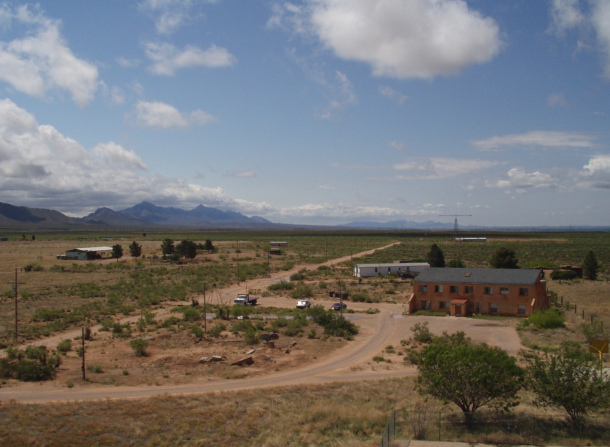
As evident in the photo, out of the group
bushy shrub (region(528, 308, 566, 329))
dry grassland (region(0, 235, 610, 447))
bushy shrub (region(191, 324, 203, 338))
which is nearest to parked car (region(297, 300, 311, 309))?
dry grassland (region(0, 235, 610, 447))

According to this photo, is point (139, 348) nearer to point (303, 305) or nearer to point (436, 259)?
point (303, 305)

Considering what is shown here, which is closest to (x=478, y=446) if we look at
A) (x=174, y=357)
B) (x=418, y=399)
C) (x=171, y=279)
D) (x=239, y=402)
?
(x=418, y=399)

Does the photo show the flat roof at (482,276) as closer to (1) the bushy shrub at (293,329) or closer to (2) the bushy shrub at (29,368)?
(1) the bushy shrub at (293,329)

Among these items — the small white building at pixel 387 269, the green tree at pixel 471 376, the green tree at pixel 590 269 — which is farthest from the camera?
the small white building at pixel 387 269

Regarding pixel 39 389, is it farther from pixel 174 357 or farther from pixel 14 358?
pixel 174 357

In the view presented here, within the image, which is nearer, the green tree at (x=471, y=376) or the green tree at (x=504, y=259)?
the green tree at (x=471, y=376)

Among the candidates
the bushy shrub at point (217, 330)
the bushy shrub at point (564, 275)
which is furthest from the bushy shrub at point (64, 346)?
the bushy shrub at point (564, 275)

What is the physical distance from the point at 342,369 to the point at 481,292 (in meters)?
25.3

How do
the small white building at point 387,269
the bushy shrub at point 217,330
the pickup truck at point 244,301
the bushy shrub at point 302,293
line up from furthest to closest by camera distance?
the small white building at point 387,269 < the bushy shrub at point 302,293 < the pickup truck at point 244,301 < the bushy shrub at point 217,330

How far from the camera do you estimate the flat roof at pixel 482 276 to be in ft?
159

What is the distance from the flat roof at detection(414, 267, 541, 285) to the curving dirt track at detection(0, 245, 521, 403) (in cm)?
567

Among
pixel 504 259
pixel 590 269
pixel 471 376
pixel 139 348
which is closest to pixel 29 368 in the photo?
pixel 139 348

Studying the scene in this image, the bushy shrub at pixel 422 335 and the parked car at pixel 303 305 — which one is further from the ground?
the bushy shrub at pixel 422 335

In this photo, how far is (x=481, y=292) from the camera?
49188 mm
